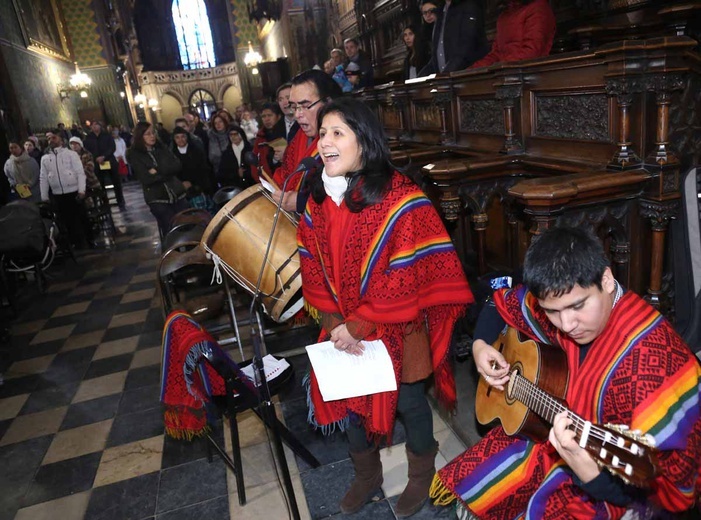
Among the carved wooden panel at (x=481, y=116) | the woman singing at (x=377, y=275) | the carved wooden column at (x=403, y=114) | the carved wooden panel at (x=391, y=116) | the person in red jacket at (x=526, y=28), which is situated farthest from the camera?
the carved wooden panel at (x=391, y=116)

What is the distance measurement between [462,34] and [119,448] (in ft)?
12.0

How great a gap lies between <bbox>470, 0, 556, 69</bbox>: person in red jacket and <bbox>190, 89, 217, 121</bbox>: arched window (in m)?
25.7

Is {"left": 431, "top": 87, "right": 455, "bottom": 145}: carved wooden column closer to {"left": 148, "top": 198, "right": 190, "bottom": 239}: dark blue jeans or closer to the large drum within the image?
the large drum

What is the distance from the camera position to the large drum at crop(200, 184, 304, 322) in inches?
92.8

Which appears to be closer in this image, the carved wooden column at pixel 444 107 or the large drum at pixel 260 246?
the large drum at pixel 260 246

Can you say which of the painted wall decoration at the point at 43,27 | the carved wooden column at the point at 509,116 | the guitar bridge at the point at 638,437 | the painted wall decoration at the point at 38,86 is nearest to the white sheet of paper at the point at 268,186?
the carved wooden column at the point at 509,116

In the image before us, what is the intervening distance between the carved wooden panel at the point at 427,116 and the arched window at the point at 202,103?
25.0m

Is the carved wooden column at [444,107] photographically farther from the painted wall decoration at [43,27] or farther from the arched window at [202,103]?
the arched window at [202,103]

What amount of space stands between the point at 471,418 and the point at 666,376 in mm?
1497

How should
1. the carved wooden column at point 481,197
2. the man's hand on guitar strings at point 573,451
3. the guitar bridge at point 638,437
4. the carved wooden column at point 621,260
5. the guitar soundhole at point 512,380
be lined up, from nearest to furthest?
1. the guitar bridge at point 638,437
2. the man's hand on guitar strings at point 573,451
3. the guitar soundhole at point 512,380
4. the carved wooden column at point 621,260
5. the carved wooden column at point 481,197

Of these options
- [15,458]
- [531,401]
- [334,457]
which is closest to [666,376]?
[531,401]

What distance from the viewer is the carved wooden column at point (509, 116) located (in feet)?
8.80

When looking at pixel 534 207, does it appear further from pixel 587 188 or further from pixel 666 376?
pixel 666 376

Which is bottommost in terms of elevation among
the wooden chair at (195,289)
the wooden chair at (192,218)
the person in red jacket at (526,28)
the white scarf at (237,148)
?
the wooden chair at (195,289)
